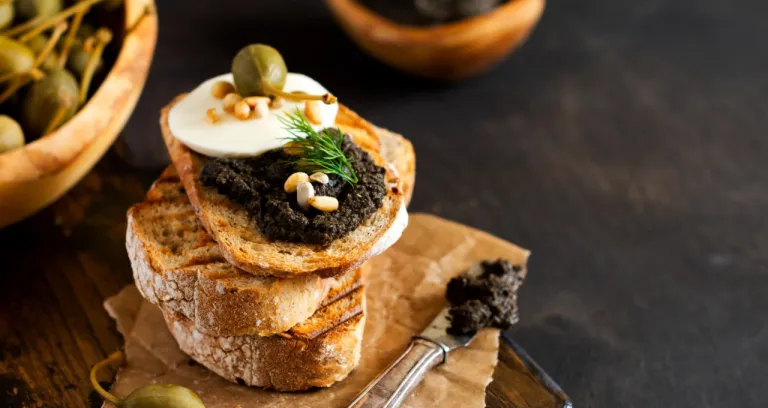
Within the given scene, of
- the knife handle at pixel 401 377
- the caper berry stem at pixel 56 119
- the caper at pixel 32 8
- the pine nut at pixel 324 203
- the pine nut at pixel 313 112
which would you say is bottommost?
the knife handle at pixel 401 377

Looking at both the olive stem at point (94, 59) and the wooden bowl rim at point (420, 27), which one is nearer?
the olive stem at point (94, 59)

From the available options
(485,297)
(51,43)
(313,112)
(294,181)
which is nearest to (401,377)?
(485,297)

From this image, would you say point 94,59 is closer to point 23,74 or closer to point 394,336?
point 23,74

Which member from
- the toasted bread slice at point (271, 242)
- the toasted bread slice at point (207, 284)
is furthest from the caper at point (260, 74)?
the toasted bread slice at point (207, 284)

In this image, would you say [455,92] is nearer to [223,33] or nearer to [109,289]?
[223,33]

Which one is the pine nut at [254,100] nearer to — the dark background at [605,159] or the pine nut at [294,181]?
the pine nut at [294,181]
